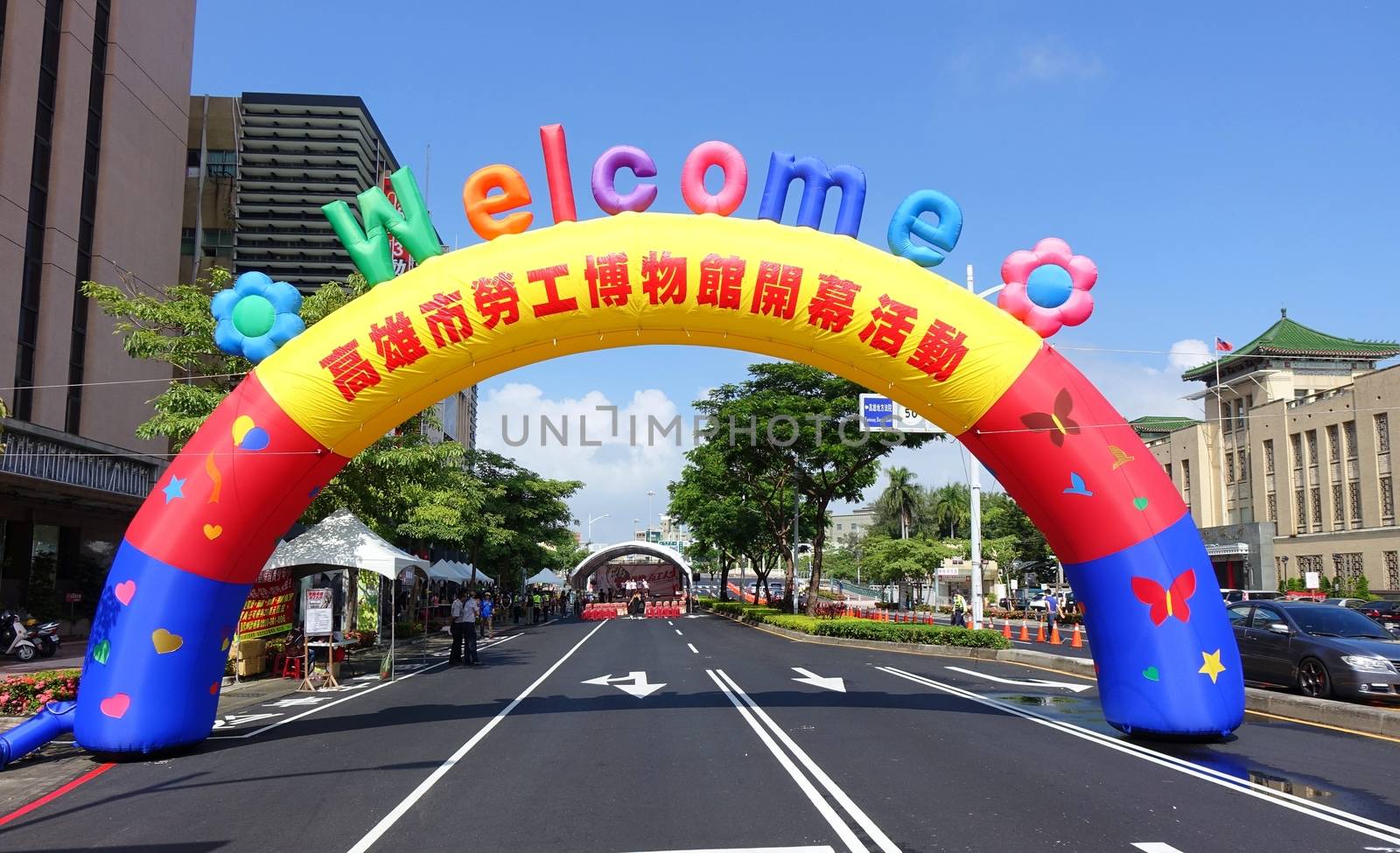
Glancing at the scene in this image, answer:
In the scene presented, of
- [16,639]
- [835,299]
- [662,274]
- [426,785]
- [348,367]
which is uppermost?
[662,274]

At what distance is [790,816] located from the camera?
743 centimetres

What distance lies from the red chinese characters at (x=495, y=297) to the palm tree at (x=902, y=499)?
85170 mm

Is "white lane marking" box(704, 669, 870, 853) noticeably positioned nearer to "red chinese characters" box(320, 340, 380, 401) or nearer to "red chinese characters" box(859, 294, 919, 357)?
"red chinese characters" box(859, 294, 919, 357)

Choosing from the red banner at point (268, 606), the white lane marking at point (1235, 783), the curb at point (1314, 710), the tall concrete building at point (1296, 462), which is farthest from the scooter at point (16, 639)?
the tall concrete building at point (1296, 462)

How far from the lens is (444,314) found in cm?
1066

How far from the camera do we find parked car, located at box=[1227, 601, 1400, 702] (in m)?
13.4

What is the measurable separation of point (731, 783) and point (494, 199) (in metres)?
6.48

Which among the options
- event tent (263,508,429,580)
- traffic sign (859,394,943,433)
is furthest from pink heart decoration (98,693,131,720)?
traffic sign (859,394,943,433)

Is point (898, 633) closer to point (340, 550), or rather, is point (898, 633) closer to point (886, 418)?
point (886, 418)

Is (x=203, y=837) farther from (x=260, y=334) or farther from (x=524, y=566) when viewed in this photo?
(x=524, y=566)

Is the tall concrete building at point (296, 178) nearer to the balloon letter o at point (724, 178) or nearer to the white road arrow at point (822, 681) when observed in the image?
the white road arrow at point (822, 681)

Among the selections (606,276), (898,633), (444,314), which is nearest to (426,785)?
(444,314)

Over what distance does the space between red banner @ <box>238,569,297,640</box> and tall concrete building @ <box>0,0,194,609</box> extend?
6906 millimetres

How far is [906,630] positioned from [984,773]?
17.9 meters
